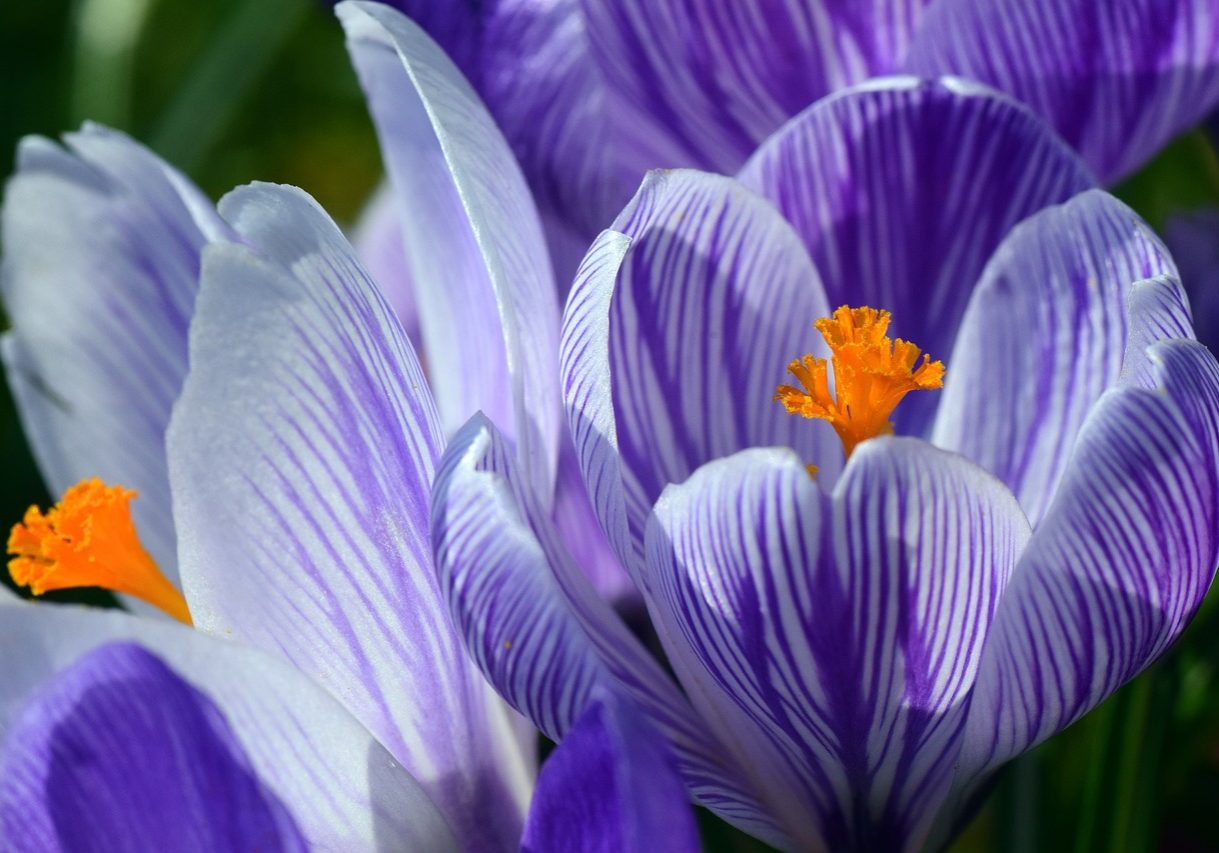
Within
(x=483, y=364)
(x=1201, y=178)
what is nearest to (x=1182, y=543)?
(x=483, y=364)

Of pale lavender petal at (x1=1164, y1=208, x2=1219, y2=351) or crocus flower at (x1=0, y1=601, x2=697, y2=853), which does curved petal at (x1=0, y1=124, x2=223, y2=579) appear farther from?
pale lavender petal at (x1=1164, y1=208, x2=1219, y2=351)

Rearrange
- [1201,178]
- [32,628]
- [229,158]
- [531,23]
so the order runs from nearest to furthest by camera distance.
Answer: [32,628], [531,23], [1201,178], [229,158]

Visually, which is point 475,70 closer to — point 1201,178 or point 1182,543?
point 1182,543

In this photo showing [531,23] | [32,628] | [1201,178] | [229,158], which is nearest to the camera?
[32,628]

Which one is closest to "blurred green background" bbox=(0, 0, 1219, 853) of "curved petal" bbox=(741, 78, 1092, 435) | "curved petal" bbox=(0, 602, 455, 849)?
"curved petal" bbox=(0, 602, 455, 849)

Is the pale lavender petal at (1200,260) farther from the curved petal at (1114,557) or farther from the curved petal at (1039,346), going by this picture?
the curved petal at (1114,557)

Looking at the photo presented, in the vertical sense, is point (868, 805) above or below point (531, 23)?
below
